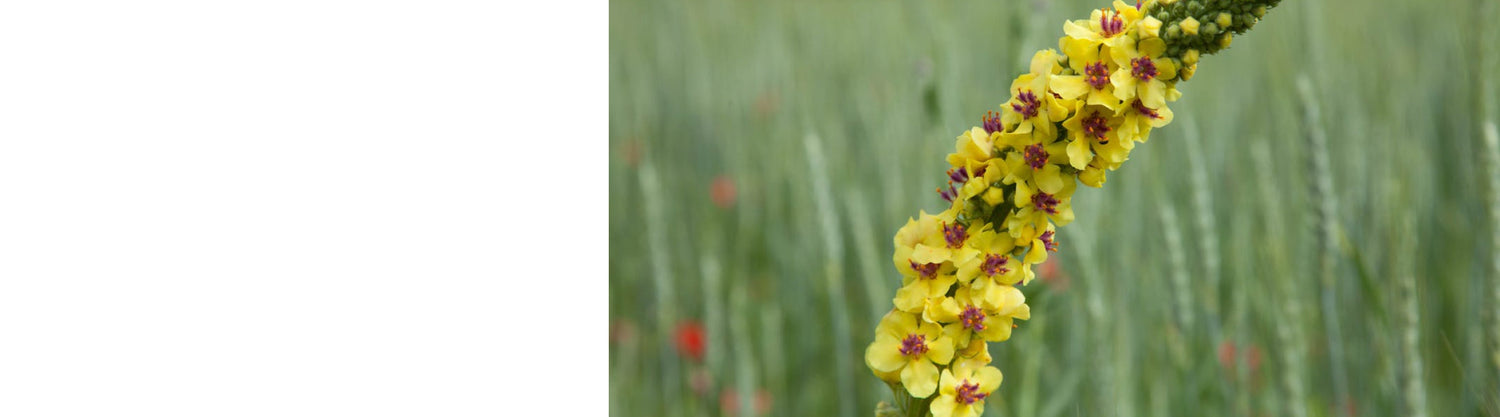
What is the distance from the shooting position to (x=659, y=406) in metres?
1.27

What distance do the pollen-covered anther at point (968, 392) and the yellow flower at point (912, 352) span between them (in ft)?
0.04

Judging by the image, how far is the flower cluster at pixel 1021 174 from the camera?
1.39ft

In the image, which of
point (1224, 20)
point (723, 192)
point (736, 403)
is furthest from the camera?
point (723, 192)

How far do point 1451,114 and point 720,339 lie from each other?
0.79m

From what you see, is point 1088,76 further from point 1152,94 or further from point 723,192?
point 723,192

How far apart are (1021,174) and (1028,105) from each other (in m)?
0.03

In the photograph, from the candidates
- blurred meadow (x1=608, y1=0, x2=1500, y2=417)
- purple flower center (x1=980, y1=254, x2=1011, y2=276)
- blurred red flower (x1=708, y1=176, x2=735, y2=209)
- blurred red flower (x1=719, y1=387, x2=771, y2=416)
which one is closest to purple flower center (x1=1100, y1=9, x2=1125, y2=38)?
purple flower center (x1=980, y1=254, x2=1011, y2=276)

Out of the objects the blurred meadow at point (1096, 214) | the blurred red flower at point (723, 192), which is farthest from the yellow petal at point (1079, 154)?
the blurred red flower at point (723, 192)

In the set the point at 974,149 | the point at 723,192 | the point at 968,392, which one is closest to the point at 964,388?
the point at 968,392

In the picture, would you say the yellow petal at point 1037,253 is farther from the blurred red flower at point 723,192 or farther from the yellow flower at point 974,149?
the blurred red flower at point 723,192

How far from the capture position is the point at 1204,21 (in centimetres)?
42
